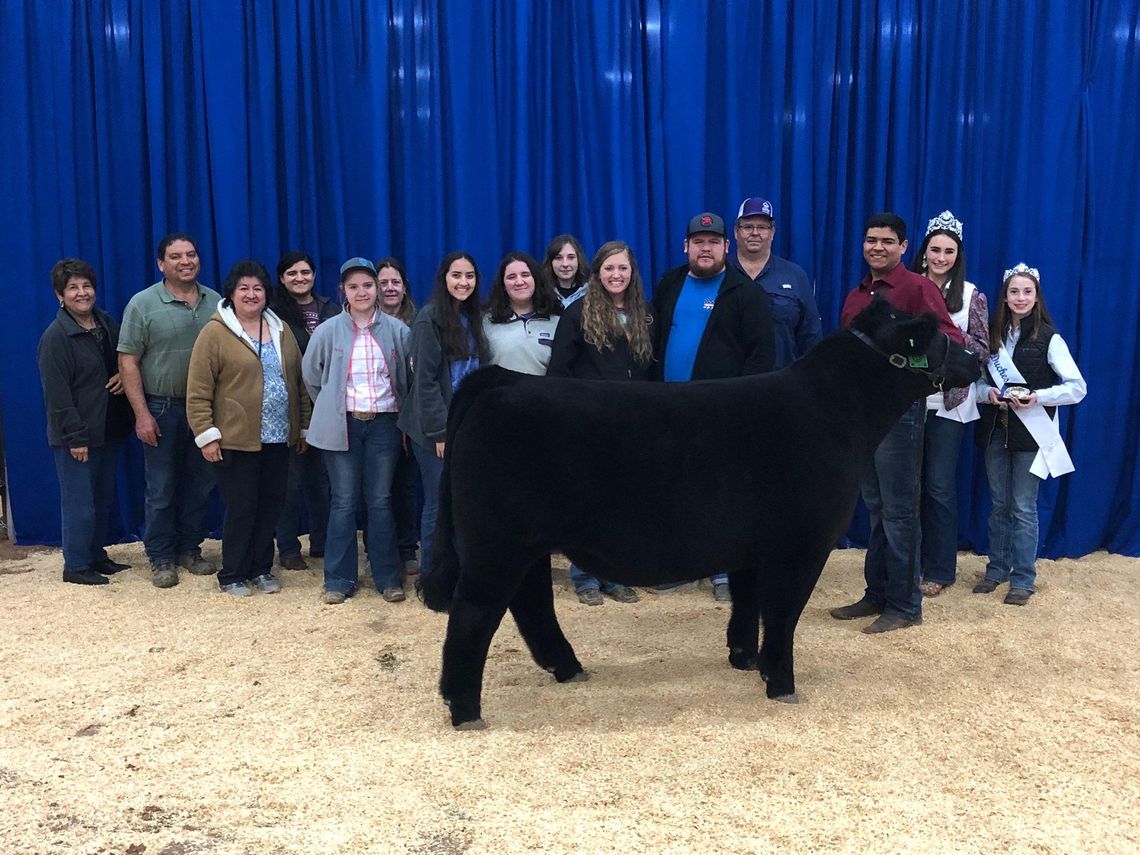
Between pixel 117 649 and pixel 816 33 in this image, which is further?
pixel 816 33

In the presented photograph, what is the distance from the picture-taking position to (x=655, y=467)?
2.85 metres

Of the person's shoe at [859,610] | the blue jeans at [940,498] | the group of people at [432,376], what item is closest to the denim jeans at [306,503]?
the group of people at [432,376]

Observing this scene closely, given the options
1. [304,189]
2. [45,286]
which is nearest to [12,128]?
[45,286]

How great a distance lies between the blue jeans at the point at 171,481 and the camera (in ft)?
15.5

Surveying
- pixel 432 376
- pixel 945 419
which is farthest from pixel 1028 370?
pixel 432 376

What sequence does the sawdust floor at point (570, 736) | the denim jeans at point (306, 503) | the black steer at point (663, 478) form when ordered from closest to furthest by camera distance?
the sawdust floor at point (570, 736)
the black steer at point (663, 478)
the denim jeans at point (306, 503)

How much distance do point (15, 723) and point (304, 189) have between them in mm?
3428

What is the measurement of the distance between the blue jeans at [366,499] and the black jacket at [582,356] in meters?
0.93

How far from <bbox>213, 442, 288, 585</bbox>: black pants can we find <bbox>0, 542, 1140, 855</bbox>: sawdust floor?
29 centimetres

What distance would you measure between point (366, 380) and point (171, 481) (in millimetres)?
1349

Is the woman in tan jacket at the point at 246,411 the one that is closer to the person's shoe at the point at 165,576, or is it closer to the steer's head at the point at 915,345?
the person's shoe at the point at 165,576

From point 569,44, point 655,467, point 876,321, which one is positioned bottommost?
point 655,467

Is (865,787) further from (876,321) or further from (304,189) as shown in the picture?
(304,189)

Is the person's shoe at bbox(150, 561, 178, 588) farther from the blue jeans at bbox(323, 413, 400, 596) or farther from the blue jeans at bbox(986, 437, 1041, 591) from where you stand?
the blue jeans at bbox(986, 437, 1041, 591)
